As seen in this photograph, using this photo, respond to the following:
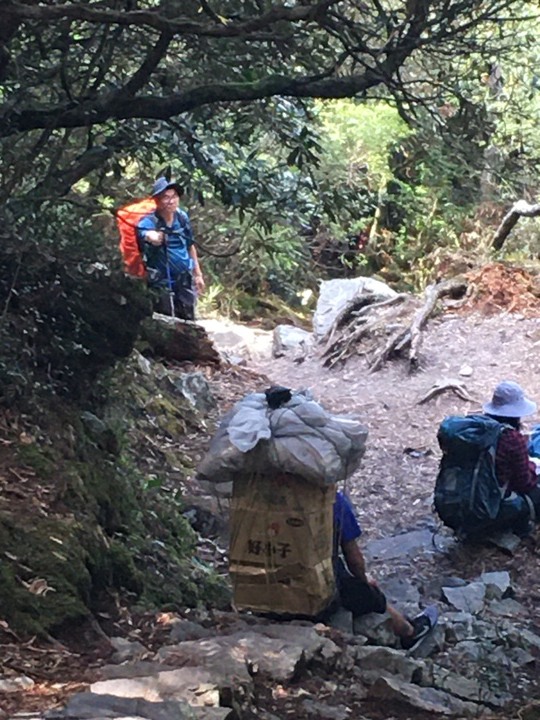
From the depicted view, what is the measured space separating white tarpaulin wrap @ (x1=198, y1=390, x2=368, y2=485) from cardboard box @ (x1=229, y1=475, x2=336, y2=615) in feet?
0.41

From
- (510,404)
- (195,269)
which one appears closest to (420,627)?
(510,404)

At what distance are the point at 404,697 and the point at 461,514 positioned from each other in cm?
293

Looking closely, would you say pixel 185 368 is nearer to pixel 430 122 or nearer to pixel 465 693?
pixel 430 122

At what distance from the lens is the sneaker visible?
Result: 5.29 meters

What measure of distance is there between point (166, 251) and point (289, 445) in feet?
15.0

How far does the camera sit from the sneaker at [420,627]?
5293 mm

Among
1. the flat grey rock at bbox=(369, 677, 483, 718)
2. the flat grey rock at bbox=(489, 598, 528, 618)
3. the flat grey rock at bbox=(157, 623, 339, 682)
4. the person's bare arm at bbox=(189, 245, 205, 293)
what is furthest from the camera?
the person's bare arm at bbox=(189, 245, 205, 293)

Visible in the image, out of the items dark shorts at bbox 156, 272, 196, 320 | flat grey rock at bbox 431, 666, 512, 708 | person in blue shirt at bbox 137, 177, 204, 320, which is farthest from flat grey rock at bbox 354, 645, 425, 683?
dark shorts at bbox 156, 272, 196, 320

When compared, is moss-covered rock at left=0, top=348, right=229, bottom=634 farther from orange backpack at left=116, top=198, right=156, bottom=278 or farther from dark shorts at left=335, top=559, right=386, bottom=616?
orange backpack at left=116, top=198, right=156, bottom=278

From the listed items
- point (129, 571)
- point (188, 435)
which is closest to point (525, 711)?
point (129, 571)

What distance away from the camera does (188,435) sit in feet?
28.5

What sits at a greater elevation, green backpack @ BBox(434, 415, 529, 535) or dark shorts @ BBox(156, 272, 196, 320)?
dark shorts @ BBox(156, 272, 196, 320)

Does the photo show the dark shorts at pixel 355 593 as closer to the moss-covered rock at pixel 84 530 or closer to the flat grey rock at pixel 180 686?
the moss-covered rock at pixel 84 530

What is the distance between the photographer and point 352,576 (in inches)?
202
